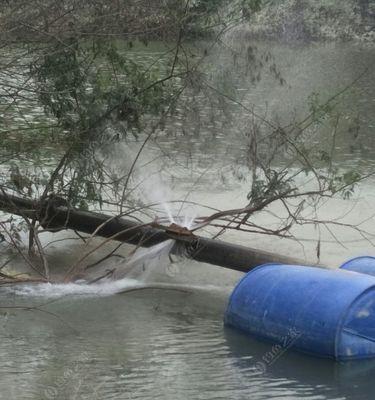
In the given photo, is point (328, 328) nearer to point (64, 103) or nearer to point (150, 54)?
point (64, 103)

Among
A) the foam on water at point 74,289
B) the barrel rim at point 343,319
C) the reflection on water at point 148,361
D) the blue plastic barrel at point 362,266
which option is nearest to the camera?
the reflection on water at point 148,361

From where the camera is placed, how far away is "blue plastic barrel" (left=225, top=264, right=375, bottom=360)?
698 cm

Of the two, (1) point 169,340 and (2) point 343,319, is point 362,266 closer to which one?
(2) point 343,319

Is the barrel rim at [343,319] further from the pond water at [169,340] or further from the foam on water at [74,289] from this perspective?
the foam on water at [74,289]

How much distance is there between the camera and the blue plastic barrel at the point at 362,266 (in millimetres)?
8234

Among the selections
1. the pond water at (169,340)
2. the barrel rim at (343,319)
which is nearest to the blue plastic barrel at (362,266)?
Result: the barrel rim at (343,319)

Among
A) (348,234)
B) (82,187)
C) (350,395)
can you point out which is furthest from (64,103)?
(350,395)

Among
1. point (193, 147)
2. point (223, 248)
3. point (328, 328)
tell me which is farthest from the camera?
point (193, 147)

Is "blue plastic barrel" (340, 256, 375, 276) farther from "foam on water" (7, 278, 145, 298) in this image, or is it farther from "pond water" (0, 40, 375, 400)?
"foam on water" (7, 278, 145, 298)

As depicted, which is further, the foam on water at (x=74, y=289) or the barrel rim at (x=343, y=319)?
the foam on water at (x=74, y=289)

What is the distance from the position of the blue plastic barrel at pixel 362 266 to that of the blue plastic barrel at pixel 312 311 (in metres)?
0.74

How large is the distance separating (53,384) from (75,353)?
0.76 m

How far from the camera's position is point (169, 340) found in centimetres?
773

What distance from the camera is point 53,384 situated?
6539 mm
